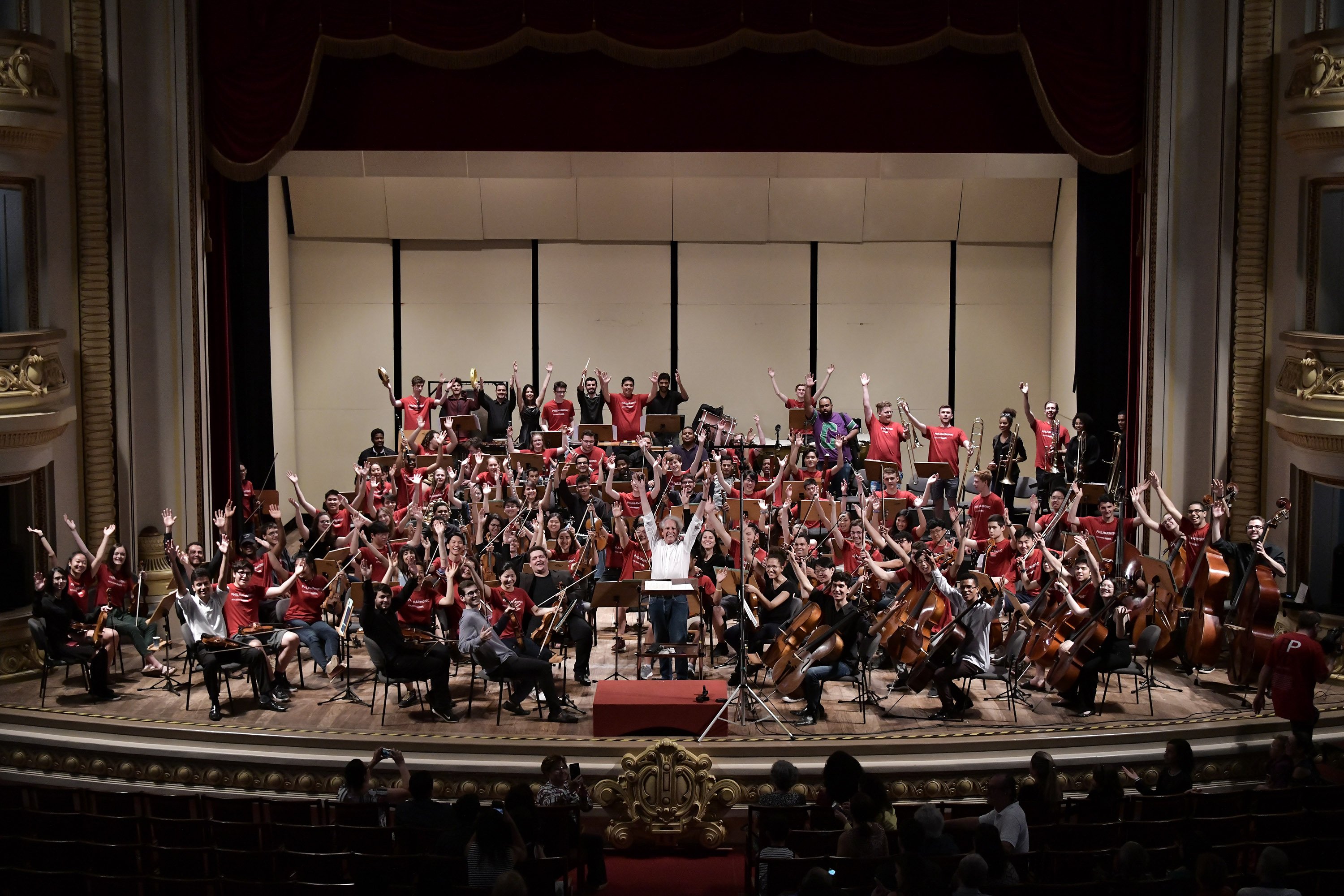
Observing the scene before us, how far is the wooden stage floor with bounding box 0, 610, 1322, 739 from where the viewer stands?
10.2 meters

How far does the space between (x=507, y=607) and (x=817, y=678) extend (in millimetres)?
2193

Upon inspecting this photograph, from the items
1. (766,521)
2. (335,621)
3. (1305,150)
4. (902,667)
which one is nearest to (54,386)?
(335,621)

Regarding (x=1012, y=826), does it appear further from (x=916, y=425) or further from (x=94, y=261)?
(x=94, y=261)

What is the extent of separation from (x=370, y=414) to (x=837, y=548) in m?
7.97

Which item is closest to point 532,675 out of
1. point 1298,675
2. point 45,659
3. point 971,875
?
point 45,659

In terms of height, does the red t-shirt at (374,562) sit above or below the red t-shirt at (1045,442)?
below

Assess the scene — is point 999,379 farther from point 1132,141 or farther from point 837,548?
point 837,548

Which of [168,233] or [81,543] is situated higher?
[168,233]

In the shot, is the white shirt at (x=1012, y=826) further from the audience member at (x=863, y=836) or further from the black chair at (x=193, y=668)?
the black chair at (x=193, y=668)

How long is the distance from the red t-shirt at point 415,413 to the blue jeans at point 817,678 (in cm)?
662

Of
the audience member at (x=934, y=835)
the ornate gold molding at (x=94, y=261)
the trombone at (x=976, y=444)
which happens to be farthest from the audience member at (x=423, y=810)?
the trombone at (x=976, y=444)

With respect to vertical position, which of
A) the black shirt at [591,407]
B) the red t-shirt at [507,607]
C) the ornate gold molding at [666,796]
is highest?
the black shirt at [591,407]

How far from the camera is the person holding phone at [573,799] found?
8266 millimetres

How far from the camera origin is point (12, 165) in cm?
1170
